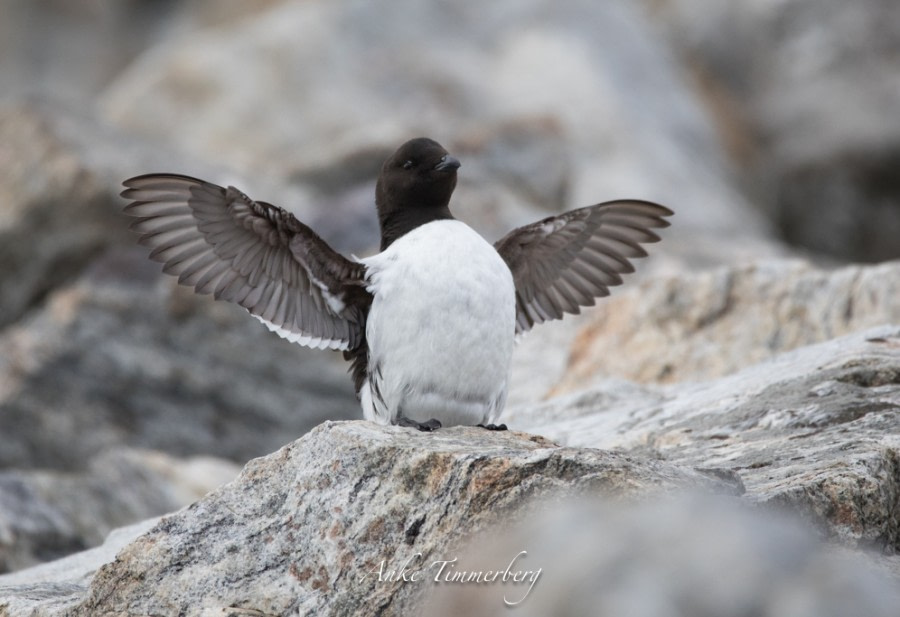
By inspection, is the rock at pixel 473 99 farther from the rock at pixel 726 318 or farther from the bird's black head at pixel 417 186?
the bird's black head at pixel 417 186

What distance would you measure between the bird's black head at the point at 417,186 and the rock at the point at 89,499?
236cm

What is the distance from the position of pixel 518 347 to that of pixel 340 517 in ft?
16.9

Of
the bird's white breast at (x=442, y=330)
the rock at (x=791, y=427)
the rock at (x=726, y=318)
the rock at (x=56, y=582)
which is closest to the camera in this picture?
the rock at (x=791, y=427)

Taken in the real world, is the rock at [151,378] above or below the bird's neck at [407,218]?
above

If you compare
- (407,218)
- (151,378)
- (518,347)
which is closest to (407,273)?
(407,218)

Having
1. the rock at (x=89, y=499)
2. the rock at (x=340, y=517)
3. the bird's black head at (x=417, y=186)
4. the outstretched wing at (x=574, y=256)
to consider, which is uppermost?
the bird's black head at (x=417, y=186)

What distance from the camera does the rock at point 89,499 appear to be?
7043 millimetres

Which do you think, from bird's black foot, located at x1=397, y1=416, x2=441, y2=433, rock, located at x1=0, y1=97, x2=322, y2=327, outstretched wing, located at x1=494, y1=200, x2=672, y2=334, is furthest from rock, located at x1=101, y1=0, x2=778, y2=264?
bird's black foot, located at x1=397, y1=416, x2=441, y2=433

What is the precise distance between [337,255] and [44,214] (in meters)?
6.20

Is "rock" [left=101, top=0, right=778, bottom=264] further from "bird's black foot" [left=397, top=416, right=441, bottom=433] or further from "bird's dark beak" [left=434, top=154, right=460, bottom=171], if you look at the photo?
"bird's black foot" [left=397, top=416, right=441, bottom=433]

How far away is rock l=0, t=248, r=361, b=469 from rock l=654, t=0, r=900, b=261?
752 cm

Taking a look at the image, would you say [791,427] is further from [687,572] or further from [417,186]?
[687,572]

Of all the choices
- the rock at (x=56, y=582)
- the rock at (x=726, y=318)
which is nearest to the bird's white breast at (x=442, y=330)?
the rock at (x=56, y=582)

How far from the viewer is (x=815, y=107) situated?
16.3m
